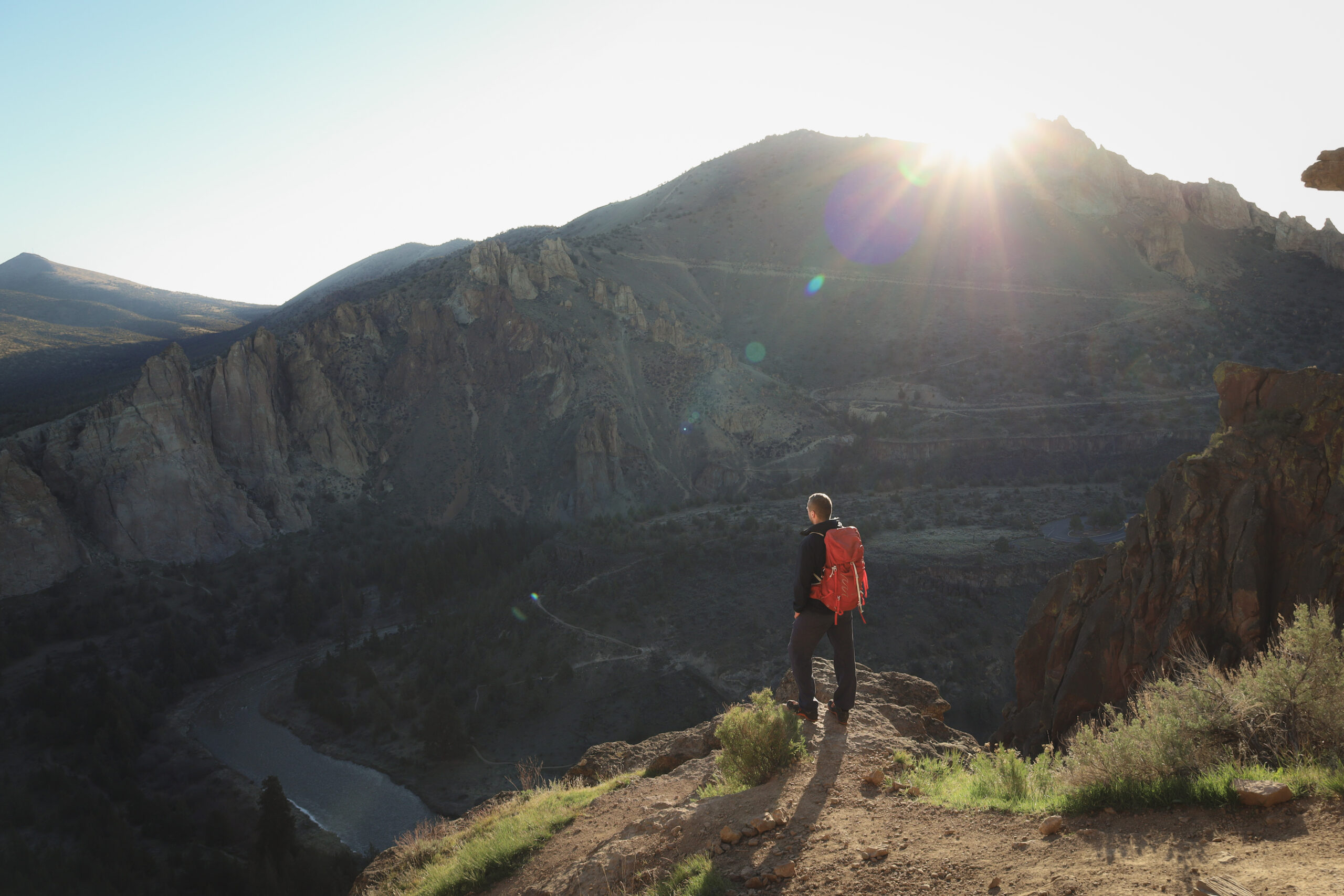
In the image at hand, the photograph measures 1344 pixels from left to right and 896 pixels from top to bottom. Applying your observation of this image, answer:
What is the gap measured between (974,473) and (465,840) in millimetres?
42730

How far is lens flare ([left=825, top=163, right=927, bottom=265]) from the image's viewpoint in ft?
249

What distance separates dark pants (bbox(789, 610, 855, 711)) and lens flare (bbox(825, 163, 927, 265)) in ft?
232

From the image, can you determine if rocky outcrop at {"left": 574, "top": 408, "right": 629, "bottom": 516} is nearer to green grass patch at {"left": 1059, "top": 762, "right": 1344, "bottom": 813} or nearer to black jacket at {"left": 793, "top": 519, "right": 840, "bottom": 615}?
black jacket at {"left": 793, "top": 519, "right": 840, "bottom": 615}

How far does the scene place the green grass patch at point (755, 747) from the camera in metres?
7.32

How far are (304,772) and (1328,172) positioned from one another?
1302 inches

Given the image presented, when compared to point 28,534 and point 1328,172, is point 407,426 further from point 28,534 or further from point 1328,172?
point 1328,172

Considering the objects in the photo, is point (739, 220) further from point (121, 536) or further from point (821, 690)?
point (821, 690)

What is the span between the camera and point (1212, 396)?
5062cm

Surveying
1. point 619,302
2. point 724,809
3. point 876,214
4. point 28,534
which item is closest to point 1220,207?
point 876,214

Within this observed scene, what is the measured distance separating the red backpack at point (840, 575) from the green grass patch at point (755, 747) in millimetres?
1194

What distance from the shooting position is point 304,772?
95.8 ft

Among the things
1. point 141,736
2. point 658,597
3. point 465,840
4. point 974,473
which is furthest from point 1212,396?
point 141,736

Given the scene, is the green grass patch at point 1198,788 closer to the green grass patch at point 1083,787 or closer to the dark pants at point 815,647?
the green grass patch at point 1083,787

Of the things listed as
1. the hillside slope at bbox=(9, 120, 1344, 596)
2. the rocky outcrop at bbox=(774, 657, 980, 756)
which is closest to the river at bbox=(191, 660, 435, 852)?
the hillside slope at bbox=(9, 120, 1344, 596)
